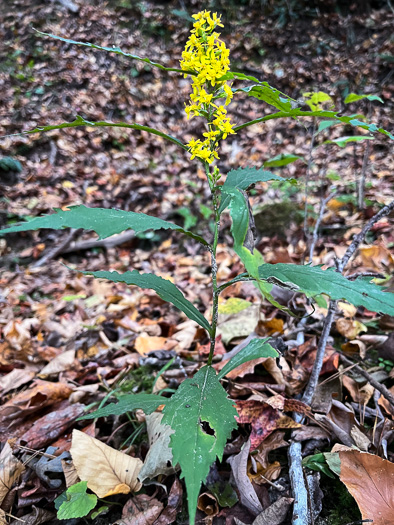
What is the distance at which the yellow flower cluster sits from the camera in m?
1.00

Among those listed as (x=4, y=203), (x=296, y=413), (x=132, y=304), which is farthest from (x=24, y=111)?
(x=296, y=413)

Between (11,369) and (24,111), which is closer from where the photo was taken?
(11,369)

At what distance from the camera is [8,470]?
1260 mm

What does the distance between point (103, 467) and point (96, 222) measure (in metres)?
0.89

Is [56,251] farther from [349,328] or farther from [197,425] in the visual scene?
[197,425]

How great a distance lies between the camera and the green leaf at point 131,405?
1.09 meters

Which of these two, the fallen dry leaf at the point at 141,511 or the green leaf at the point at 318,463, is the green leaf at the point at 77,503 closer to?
the fallen dry leaf at the point at 141,511

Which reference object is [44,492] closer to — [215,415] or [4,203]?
[215,415]

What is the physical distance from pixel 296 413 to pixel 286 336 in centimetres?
47

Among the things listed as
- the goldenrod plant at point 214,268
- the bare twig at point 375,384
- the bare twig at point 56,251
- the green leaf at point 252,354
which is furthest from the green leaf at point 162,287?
the bare twig at point 56,251

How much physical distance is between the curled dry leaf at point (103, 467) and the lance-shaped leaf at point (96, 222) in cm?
82

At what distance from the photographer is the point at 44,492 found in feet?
3.97

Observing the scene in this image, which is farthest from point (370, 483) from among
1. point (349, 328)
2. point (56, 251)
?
point (56, 251)

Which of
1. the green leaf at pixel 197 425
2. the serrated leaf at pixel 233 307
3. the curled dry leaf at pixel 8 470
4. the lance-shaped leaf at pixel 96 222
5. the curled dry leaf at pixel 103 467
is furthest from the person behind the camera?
the serrated leaf at pixel 233 307
